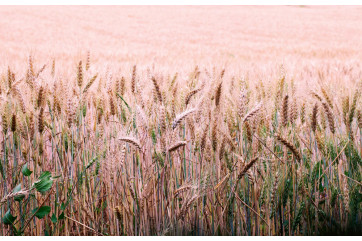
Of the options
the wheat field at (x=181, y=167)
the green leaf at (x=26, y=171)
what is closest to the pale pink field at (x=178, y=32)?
the wheat field at (x=181, y=167)

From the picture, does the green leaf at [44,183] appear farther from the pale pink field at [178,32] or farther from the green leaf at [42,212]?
the pale pink field at [178,32]

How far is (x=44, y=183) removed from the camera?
44.1 inches

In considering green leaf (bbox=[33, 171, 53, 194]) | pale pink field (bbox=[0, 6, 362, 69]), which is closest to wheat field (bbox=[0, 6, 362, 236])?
green leaf (bbox=[33, 171, 53, 194])

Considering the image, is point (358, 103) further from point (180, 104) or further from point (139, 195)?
point (139, 195)

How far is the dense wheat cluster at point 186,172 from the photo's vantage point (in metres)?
1.15

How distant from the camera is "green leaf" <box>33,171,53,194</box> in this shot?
110 cm

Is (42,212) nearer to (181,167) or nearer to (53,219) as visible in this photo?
(53,219)

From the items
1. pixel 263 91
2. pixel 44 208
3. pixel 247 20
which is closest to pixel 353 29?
pixel 247 20

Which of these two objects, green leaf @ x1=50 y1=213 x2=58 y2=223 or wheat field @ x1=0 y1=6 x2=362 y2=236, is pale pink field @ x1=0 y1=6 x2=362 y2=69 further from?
green leaf @ x1=50 y1=213 x2=58 y2=223

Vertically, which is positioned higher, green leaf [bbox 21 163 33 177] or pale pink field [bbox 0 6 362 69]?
pale pink field [bbox 0 6 362 69]

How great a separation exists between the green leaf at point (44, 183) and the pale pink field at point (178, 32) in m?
5.01

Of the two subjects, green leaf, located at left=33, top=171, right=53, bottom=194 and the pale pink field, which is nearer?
green leaf, located at left=33, top=171, right=53, bottom=194

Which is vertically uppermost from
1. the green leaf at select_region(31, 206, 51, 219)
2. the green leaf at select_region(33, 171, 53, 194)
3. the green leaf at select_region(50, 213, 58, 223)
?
the green leaf at select_region(33, 171, 53, 194)

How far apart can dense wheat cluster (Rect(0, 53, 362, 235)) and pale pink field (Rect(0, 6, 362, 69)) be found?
4.87 m
